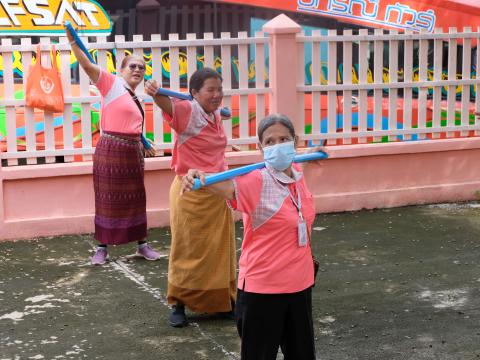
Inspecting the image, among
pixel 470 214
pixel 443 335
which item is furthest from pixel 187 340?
pixel 470 214

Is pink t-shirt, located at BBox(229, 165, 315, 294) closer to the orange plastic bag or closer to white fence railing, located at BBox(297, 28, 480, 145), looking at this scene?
the orange plastic bag

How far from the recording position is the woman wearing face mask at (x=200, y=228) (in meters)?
5.49

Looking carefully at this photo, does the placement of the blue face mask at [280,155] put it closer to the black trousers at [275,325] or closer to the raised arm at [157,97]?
the black trousers at [275,325]

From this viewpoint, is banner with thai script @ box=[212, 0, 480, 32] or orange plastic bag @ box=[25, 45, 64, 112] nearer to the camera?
orange plastic bag @ box=[25, 45, 64, 112]

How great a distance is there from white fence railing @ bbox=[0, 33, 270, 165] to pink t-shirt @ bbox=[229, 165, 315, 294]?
4206 millimetres

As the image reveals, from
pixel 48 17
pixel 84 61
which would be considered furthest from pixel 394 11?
pixel 84 61

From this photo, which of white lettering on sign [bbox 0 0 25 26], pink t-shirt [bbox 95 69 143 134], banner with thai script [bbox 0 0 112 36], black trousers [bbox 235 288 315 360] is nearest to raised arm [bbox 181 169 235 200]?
black trousers [bbox 235 288 315 360]

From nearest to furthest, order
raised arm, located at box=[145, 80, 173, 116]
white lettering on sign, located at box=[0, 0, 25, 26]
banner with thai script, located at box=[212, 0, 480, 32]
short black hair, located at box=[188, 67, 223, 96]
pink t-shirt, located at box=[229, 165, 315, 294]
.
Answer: pink t-shirt, located at box=[229, 165, 315, 294] → raised arm, located at box=[145, 80, 173, 116] → short black hair, located at box=[188, 67, 223, 96] → white lettering on sign, located at box=[0, 0, 25, 26] → banner with thai script, located at box=[212, 0, 480, 32]

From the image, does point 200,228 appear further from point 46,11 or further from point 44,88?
point 46,11

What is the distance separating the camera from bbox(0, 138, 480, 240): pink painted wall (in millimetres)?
7973

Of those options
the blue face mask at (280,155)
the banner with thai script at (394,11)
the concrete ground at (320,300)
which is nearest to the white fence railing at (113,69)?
the concrete ground at (320,300)

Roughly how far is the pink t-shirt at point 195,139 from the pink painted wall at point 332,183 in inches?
104

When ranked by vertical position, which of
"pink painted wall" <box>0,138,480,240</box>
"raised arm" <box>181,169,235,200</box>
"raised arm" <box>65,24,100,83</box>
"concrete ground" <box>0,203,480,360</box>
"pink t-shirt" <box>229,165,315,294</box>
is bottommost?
"concrete ground" <box>0,203,480,360</box>

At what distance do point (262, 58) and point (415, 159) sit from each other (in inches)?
72.8
